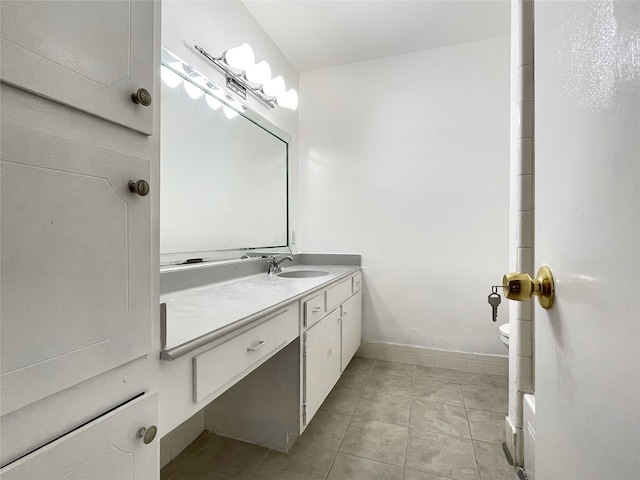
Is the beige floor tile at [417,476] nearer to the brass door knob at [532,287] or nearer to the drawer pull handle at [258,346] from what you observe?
the drawer pull handle at [258,346]

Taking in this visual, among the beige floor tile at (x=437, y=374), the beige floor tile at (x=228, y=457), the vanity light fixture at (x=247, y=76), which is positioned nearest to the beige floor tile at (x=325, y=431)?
the beige floor tile at (x=228, y=457)

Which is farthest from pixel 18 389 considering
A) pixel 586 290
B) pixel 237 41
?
pixel 237 41

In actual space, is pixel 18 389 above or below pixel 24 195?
below

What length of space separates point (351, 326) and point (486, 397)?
980mm

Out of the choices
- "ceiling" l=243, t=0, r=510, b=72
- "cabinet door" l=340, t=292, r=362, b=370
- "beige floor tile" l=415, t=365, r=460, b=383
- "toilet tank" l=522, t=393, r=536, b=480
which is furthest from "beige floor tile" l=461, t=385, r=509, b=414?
"ceiling" l=243, t=0, r=510, b=72

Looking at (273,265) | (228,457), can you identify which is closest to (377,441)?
(228,457)

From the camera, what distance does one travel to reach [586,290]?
0.36m

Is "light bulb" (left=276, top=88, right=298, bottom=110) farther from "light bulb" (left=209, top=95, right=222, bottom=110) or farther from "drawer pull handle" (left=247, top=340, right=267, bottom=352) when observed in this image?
"drawer pull handle" (left=247, top=340, right=267, bottom=352)

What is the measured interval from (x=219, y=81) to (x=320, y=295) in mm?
1352

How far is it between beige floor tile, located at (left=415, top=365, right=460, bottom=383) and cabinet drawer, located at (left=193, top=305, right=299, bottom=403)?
1.50 metres

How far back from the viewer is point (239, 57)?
177 centimetres

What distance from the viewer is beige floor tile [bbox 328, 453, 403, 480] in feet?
4.26

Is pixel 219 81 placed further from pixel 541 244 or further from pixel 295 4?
pixel 541 244

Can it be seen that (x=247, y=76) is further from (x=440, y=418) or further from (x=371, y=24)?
(x=440, y=418)
